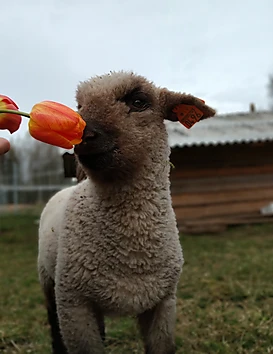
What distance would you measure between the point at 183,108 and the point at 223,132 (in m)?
7.58

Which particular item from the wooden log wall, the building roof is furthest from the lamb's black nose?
the wooden log wall

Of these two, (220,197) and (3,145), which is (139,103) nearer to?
(3,145)

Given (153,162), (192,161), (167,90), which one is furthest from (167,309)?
(192,161)

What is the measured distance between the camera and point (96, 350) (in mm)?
1927

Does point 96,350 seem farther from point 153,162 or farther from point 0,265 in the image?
point 0,265

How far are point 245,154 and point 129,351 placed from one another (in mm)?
6940

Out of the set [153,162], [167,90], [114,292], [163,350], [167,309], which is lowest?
[163,350]

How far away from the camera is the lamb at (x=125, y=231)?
5.96 feet

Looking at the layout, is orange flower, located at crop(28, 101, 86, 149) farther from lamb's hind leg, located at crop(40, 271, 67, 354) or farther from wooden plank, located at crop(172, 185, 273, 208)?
wooden plank, located at crop(172, 185, 273, 208)

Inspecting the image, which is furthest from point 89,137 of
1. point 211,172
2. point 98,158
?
point 211,172

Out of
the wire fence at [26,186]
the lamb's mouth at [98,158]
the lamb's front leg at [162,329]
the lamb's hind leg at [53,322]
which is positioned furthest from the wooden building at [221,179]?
the wire fence at [26,186]

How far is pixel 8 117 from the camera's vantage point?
1444 millimetres

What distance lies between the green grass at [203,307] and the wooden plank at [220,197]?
6.94 feet

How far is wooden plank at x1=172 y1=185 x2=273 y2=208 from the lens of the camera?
352 inches
